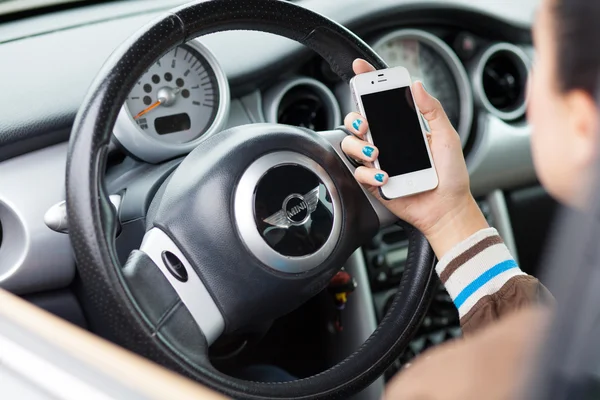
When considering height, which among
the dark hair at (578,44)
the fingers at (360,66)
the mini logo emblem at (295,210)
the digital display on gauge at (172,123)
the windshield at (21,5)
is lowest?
the mini logo emblem at (295,210)

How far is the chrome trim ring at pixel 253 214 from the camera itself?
40.6 inches

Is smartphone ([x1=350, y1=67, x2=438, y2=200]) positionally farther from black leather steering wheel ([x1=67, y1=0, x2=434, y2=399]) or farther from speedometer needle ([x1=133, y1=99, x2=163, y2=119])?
speedometer needle ([x1=133, y1=99, x2=163, y2=119])

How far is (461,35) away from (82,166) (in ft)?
3.86

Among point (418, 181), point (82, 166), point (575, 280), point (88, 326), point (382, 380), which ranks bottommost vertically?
point (382, 380)

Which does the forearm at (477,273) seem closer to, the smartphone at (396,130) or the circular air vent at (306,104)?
the smartphone at (396,130)

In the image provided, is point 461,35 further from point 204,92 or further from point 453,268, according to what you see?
point 453,268

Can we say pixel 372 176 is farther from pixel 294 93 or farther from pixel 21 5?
pixel 21 5

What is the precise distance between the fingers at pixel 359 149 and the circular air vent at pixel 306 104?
450 millimetres

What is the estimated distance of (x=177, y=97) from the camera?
4.41ft

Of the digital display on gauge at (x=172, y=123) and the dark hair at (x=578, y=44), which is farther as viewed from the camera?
the digital display on gauge at (x=172, y=123)

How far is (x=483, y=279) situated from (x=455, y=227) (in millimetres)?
107

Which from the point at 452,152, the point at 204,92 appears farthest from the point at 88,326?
the point at 452,152

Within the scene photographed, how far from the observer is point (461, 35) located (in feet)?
6.02

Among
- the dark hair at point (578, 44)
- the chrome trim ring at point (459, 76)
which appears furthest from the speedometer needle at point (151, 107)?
the dark hair at point (578, 44)
